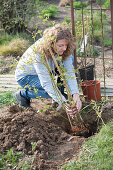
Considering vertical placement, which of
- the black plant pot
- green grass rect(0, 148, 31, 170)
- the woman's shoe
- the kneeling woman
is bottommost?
green grass rect(0, 148, 31, 170)

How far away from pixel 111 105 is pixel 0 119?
5.05 feet

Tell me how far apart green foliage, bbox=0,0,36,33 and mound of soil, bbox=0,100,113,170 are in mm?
5070

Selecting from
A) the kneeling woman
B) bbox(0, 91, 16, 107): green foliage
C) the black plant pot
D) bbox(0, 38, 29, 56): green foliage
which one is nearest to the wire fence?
the black plant pot

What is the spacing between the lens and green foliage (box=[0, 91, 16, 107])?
4.43 metres

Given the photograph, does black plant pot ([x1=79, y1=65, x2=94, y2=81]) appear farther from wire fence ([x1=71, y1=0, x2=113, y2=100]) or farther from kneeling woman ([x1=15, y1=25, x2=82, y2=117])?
kneeling woman ([x1=15, y1=25, x2=82, y2=117])

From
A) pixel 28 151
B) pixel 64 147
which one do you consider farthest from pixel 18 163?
pixel 64 147

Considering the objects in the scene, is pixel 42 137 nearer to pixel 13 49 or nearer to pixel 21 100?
pixel 21 100

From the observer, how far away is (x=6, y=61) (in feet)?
22.2

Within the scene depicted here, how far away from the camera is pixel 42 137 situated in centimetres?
311

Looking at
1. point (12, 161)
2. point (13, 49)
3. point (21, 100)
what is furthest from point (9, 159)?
point (13, 49)

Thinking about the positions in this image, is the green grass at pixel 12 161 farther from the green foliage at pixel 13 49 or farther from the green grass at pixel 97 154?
the green foliage at pixel 13 49

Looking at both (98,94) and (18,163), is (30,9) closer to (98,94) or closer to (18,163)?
(98,94)

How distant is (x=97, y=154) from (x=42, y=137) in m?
0.70

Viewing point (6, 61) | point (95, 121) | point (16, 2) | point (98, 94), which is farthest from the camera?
point (16, 2)
